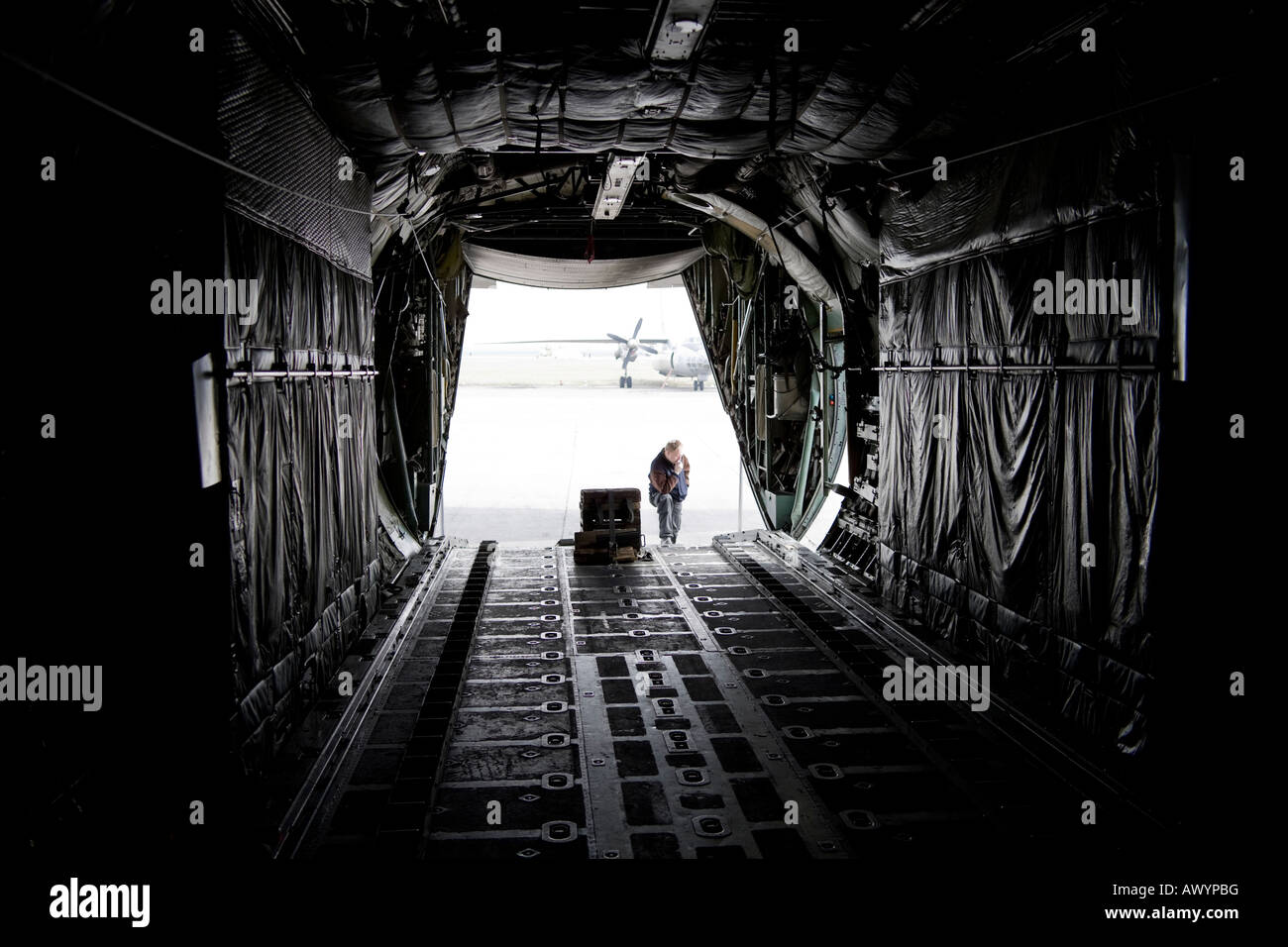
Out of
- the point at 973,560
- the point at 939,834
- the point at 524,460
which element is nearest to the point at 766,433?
the point at 973,560

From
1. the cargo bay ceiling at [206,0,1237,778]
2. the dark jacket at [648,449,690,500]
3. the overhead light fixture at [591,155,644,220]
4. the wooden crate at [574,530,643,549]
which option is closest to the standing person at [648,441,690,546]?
the dark jacket at [648,449,690,500]

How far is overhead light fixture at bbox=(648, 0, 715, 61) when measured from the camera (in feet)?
16.8

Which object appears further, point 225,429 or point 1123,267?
point 1123,267

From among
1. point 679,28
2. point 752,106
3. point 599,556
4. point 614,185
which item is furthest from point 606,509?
point 679,28

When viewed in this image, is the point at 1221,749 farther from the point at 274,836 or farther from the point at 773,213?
the point at 773,213

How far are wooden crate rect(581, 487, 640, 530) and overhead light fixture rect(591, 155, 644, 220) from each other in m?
3.38

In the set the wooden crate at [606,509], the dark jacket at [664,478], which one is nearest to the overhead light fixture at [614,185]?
the wooden crate at [606,509]

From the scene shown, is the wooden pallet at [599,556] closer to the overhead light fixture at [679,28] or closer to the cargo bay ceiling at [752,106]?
the cargo bay ceiling at [752,106]

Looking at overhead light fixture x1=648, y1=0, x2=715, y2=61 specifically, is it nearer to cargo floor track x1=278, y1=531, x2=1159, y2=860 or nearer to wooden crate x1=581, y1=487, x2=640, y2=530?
cargo floor track x1=278, y1=531, x2=1159, y2=860

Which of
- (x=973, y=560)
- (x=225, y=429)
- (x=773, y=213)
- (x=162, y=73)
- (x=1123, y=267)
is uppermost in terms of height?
(x=773, y=213)

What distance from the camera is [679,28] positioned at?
17.7 ft

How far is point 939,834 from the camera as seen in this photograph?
185 inches
